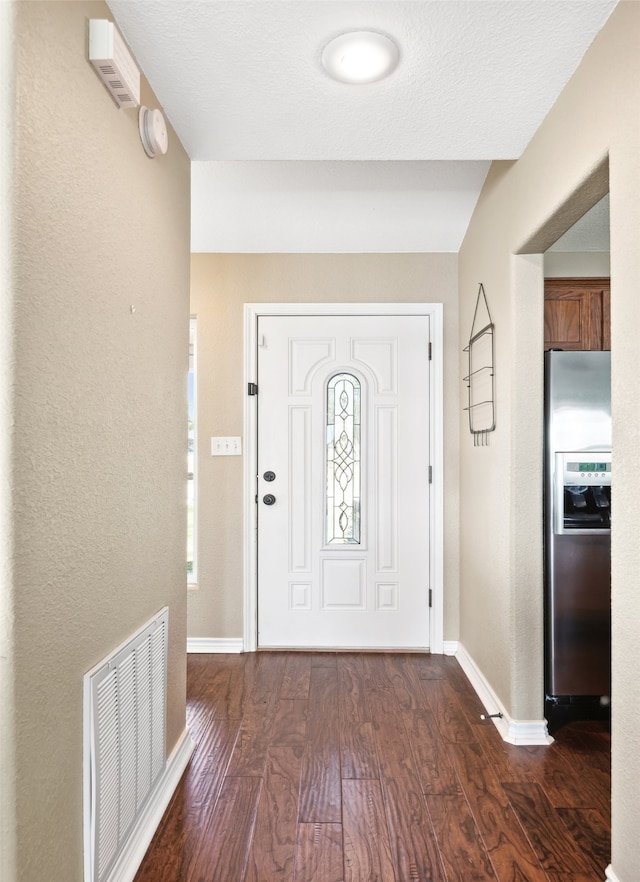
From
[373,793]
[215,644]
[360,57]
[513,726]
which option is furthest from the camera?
[215,644]

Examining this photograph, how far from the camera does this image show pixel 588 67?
1.60 m

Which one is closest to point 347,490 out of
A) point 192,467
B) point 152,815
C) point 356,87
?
point 192,467

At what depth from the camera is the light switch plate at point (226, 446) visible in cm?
329

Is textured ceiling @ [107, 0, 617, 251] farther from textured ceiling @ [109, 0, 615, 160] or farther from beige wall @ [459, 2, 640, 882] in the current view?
beige wall @ [459, 2, 640, 882]

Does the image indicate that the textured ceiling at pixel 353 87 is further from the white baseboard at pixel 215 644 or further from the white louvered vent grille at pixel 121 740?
the white baseboard at pixel 215 644

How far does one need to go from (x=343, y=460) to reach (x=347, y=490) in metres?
0.17

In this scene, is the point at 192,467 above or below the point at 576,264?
below

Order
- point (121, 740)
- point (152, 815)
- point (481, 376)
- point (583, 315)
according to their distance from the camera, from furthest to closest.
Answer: point (583, 315) → point (481, 376) → point (152, 815) → point (121, 740)

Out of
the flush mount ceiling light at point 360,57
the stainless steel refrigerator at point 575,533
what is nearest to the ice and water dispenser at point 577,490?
the stainless steel refrigerator at point 575,533

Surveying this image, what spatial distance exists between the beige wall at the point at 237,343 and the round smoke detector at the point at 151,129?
1617 millimetres

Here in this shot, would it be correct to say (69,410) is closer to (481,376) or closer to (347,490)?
(481,376)

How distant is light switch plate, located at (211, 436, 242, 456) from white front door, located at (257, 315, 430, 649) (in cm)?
17

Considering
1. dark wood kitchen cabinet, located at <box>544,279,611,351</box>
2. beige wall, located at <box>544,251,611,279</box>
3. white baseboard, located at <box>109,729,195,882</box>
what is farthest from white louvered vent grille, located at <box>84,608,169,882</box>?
beige wall, located at <box>544,251,611,279</box>

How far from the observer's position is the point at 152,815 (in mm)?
1732
